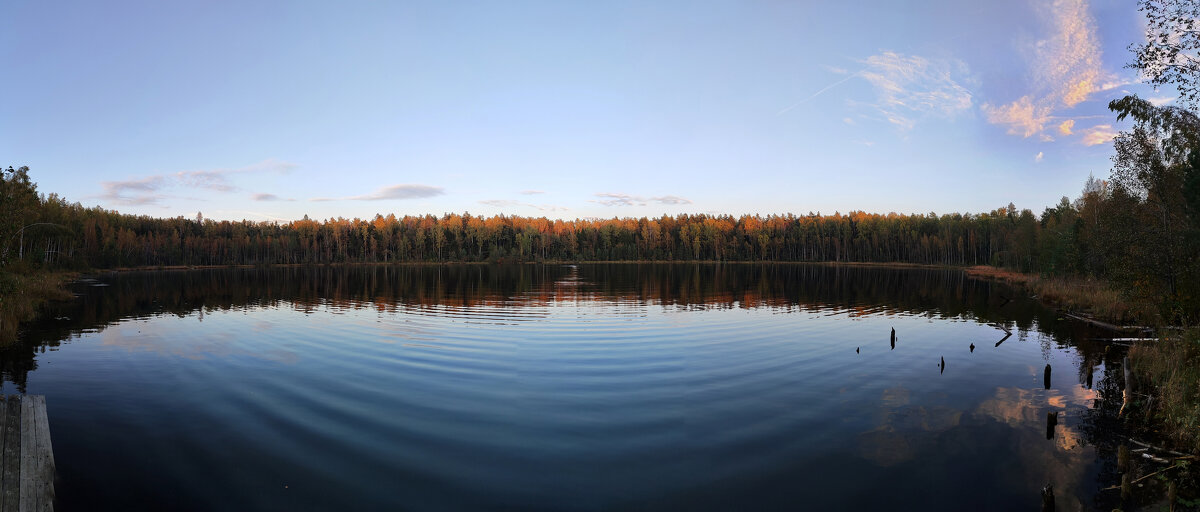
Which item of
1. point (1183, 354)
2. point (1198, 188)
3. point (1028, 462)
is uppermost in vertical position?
point (1198, 188)

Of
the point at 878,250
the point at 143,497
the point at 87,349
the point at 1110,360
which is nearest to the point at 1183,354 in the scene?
the point at 1110,360

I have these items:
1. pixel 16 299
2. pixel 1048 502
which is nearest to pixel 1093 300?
pixel 1048 502

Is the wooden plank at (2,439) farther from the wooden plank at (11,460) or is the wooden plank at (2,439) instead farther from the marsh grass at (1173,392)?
the marsh grass at (1173,392)

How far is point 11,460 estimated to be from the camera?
7898 mm

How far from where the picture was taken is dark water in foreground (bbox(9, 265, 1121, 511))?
9625mm

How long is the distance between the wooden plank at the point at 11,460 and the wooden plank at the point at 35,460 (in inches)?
2.0

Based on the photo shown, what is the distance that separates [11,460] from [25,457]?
0.14m

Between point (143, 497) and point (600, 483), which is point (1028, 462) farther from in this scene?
point (143, 497)

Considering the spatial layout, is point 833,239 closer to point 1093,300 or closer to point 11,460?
point 1093,300

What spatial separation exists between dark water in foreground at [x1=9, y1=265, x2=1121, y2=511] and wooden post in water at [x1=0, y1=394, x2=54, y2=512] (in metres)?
1.46

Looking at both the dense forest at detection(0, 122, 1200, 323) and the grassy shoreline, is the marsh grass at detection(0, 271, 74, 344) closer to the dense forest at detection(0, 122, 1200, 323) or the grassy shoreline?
the dense forest at detection(0, 122, 1200, 323)

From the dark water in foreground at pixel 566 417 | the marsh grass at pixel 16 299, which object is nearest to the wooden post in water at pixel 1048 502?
the dark water in foreground at pixel 566 417

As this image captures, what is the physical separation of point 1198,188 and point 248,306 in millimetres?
55897

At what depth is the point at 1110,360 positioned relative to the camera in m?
22.5
